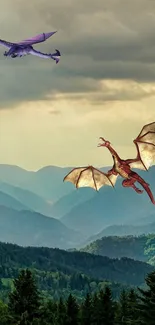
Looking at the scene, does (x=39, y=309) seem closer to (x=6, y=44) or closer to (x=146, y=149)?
(x=146, y=149)

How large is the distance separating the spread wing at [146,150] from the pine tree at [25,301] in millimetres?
46932

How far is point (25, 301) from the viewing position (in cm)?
5256

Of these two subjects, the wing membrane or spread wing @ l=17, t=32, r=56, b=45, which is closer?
spread wing @ l=17, t=32, r=56, b=45

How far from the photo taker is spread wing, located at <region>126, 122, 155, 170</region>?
617 cm

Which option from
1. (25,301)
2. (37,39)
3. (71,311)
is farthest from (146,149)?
(71,311)

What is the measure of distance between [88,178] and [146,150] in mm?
1322

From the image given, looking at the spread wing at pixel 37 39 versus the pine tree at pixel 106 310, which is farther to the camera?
the pine tree at pixel 106 310

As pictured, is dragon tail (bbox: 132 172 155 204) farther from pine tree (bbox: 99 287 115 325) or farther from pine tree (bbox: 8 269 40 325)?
pine tree (bbox: 99 287 115 325)

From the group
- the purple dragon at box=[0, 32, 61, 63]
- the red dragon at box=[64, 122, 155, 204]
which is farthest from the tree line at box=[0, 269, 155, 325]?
the purple dragon at box=[0, 32, 61, 63]

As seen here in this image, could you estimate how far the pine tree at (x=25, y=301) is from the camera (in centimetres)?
5238

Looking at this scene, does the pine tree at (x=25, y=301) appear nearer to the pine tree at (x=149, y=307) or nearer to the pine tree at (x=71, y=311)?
the pine tree at (x=71, y=311)

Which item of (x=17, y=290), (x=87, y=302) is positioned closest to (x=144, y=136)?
(x=17, y=290)

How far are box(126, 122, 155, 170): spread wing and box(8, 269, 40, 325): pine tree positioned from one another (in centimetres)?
4693

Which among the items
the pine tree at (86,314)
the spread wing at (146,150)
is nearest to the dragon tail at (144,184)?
the spread wing at (146,150)
